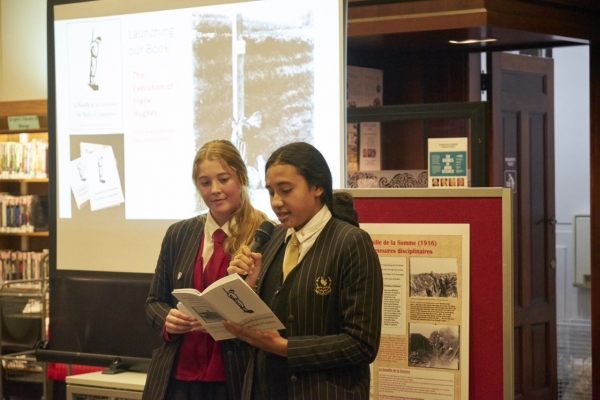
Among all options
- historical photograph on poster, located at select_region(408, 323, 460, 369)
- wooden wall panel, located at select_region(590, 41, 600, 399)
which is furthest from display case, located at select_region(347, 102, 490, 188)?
wooden wall panel, located at select_region(590, 41, 600, 399)

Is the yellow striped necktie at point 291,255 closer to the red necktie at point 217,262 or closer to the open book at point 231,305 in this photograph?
the open book at point 231,305

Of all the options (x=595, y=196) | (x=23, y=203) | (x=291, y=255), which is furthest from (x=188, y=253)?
(x=23, y=203)

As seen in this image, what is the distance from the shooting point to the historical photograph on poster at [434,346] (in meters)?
2.46

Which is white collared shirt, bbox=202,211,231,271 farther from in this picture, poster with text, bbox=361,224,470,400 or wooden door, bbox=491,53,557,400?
wooden door, bbox=491,53,557,400

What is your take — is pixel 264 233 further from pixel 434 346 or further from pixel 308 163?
pixel 434 346

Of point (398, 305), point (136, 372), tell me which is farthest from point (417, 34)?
point (136, 372)

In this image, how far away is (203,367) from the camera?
222 centimetres

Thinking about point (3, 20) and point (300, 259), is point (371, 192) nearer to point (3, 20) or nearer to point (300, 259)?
point (300, 259)

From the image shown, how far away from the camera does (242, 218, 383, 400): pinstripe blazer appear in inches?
70.2

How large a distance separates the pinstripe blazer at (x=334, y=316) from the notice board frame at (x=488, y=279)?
27.0 inches

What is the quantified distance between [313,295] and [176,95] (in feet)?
6.86

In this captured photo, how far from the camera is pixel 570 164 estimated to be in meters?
6.11

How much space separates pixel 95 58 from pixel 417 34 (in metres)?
1.67

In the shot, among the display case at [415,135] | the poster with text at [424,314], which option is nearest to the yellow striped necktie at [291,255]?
the poster with text at [424,314]
